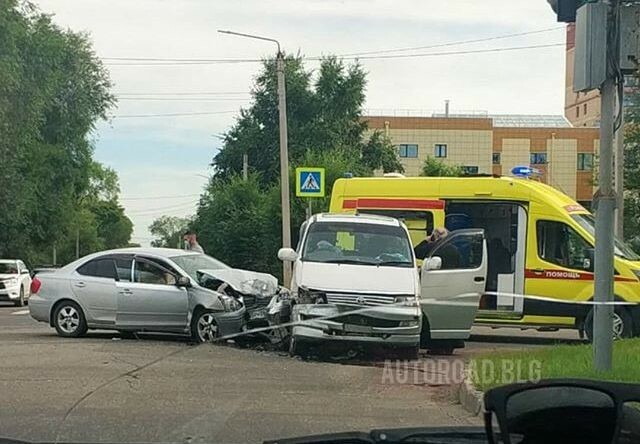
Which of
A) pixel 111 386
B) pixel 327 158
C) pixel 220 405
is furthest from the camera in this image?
pixel 327 158

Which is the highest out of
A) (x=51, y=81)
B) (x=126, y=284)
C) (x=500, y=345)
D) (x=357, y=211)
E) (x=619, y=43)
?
(x=51, y=81)

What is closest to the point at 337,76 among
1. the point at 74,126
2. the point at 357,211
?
the point at 74,126

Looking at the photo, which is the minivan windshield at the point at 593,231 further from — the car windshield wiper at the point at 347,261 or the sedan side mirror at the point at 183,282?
the sedan side mirror at the point at 183,282

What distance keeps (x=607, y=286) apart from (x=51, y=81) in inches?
1420

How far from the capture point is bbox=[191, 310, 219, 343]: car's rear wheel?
1326 centimetres

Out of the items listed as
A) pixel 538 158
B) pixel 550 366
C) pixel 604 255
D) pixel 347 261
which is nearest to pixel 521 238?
pixel 347 261

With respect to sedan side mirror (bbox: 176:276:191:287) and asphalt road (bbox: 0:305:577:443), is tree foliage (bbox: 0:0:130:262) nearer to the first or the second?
sedan side mirror (bbox: 176:276:191:287)

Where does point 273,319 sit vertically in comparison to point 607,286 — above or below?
below

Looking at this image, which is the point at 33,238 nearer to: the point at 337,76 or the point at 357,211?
the point at 337,76

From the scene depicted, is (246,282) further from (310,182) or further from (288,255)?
(310,182)

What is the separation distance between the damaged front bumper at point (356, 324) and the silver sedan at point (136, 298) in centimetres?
196

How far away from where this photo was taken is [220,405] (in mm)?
8469

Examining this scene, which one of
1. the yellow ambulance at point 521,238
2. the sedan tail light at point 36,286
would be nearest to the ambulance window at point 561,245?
the yellow ambulance at point 521,238

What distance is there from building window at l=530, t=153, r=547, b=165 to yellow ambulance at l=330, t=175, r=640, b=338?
61.7 metres
